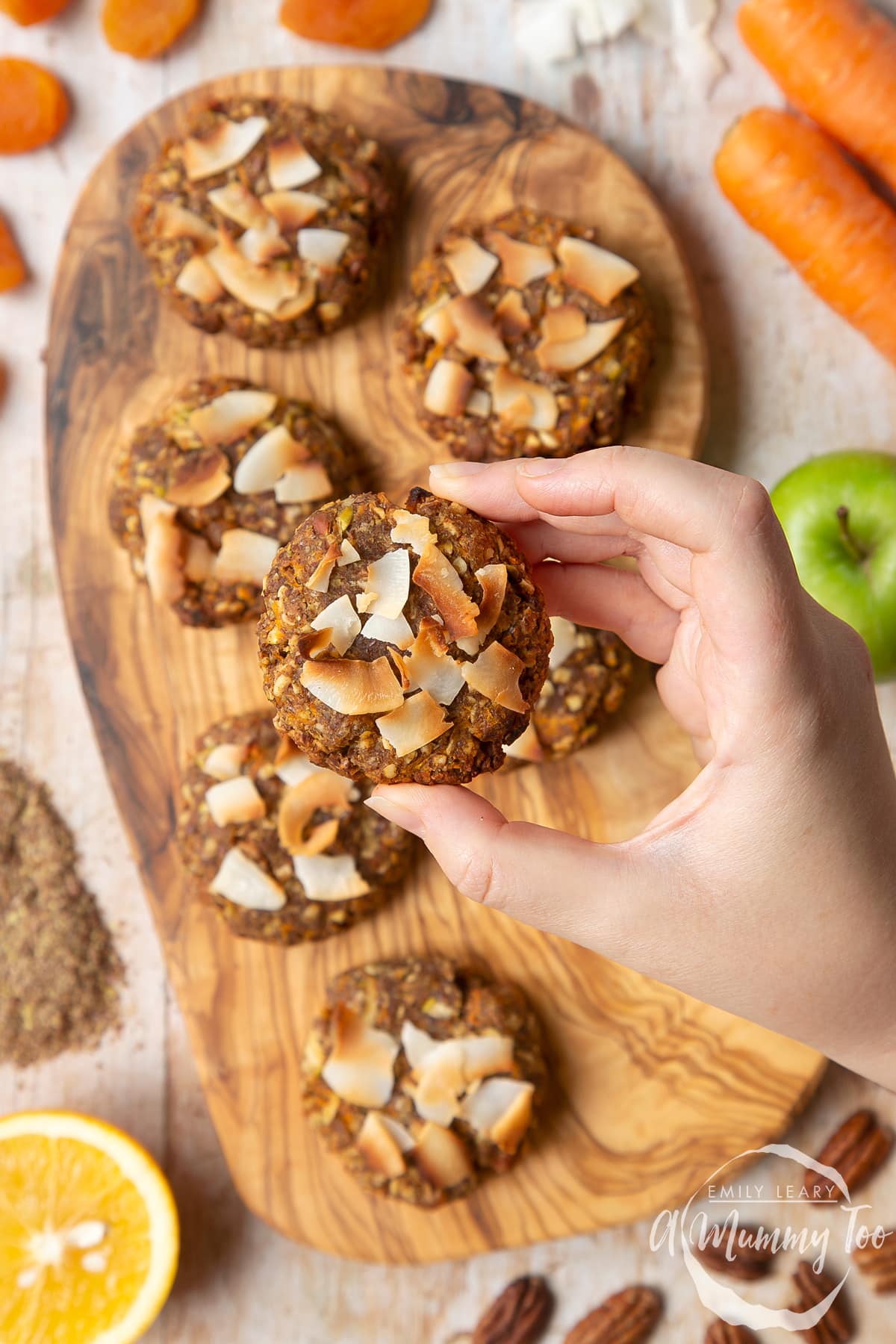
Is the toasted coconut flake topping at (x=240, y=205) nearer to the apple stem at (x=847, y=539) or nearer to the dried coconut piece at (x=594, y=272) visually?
the dried coconut piece at (x=594, y=272)

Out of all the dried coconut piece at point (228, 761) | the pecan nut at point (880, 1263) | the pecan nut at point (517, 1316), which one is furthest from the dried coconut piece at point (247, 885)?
the pecan nut at point (880, 1263)

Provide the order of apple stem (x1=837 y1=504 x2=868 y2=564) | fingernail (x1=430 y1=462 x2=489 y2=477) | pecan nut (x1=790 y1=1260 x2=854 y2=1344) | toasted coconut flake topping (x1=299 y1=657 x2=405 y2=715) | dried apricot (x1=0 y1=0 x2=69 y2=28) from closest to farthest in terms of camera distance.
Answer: toasted coconut flake topping (x1=299 y1=657 x2=405 y2=715) < fingernail (x1=430 y1=462 x2=489 y2=477) < apple stem (x1=837 y1=504 x2=868 y2=564) < pecan nut (x1=790 y1=1260 x2=854 y2=1344) < dried apricot (x1=0 y1=0 x2=69 y2=28)

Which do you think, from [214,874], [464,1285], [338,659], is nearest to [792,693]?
[338,659]

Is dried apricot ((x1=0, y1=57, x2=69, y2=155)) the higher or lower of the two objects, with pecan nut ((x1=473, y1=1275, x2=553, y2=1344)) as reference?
higher

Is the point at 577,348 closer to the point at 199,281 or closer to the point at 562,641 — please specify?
the point at 562,641

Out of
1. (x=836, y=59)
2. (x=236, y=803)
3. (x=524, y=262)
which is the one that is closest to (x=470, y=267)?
(x=524, y=262)

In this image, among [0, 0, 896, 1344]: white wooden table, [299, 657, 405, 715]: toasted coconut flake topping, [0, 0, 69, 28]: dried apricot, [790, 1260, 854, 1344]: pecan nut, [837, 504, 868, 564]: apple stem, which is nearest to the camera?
[299, 657, 405, 715]: toasted coconut flake topping

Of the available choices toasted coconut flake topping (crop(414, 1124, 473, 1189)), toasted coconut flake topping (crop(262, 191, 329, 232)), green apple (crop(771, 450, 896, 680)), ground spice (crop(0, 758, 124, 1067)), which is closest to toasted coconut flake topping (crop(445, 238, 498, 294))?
toasted coconut flake topping (crop(262, 191, 329, 232))

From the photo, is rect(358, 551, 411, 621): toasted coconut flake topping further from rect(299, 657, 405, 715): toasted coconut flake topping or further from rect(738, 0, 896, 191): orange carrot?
rect(738, 0, 896, 191): orange carrot
